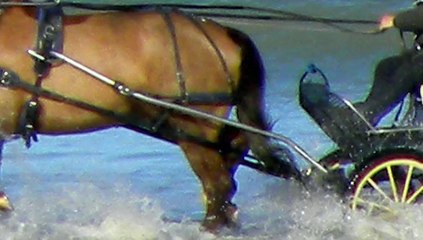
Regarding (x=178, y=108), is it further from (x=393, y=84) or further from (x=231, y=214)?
(x=393, y=84)

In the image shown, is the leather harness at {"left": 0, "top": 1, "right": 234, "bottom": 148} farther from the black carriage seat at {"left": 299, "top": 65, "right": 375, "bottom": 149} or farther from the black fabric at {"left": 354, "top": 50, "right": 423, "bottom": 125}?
the black fabric at {"left": 354, "top": 50, "right": 423, "bottom": 125}

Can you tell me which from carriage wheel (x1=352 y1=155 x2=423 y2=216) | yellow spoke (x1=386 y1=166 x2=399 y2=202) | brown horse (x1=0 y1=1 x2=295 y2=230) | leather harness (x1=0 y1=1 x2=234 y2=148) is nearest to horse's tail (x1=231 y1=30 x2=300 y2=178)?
brown horse (x1=0 y1=1 x2=295 y2=230)

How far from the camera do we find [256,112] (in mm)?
8258

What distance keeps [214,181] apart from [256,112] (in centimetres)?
45

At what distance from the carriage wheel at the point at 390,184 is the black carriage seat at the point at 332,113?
168 millimetres

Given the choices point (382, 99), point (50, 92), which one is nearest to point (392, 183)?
point (382, 99)

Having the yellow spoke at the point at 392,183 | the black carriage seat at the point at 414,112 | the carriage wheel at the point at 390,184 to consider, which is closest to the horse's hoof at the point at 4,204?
the carriage wheel at the point at 390,184

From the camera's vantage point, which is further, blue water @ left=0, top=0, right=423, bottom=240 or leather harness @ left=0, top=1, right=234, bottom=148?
blue water @ left=0, top=0, right=423, bottom=240

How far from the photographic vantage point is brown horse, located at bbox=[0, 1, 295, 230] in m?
7.78

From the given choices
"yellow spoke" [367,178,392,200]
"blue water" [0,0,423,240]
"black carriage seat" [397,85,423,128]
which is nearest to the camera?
"yellow spoke" [367,178,392,200]

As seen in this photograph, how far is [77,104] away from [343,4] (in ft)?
34.0

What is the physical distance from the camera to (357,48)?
621 inches

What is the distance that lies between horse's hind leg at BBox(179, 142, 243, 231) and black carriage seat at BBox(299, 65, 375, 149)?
57cm

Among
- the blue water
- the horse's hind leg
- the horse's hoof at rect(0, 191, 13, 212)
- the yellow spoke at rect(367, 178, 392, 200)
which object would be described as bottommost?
the blue water
